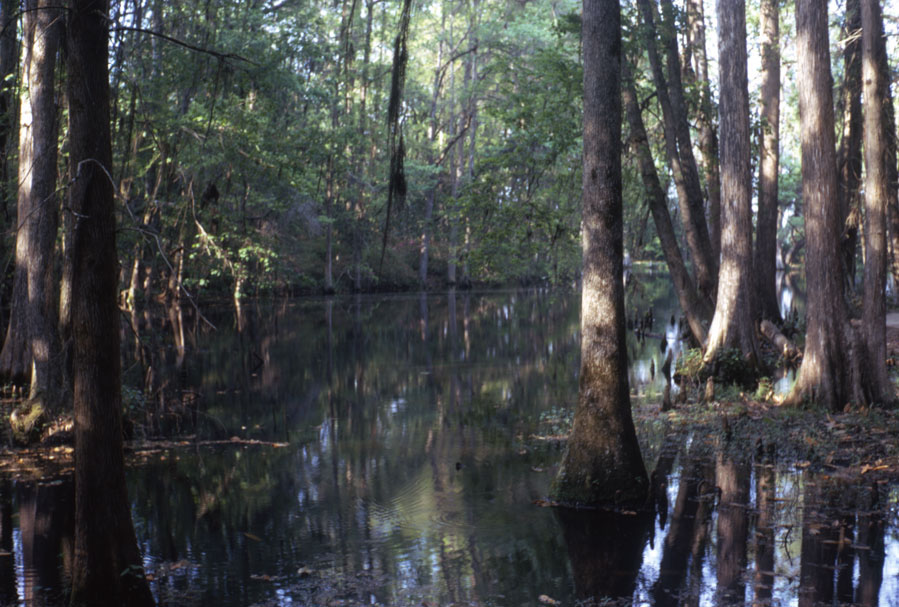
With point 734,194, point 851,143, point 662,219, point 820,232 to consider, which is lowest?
point 820,232

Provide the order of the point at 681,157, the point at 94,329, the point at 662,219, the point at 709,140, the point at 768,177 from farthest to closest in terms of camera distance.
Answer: the point at 768,177 → the point at 709,140 → the point at 681,157 → the point at 662,219 → the point at 94,329

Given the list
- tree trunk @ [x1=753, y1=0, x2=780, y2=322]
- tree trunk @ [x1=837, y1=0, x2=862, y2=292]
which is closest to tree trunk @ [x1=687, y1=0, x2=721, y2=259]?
tree trunk @ [x1=753, y1=0, x2=780, y2=322]

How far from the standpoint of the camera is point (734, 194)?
46.6 ft

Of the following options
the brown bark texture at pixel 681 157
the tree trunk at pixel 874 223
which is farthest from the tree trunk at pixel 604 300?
the brown bark texture at pixel 681 157

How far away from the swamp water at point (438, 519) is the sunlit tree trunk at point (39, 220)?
6.86 feet

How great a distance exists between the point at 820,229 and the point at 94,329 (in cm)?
956

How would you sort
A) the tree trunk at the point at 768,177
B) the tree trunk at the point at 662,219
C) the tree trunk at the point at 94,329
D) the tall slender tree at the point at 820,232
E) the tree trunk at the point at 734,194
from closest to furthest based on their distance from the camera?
the tree trunk at the point at 94,329, the tall slender tree at the point at 820,232, the tree trunk at the point at 734,194, the tree trunk at the point at 662,219, the tree trunk at the point at 768,177

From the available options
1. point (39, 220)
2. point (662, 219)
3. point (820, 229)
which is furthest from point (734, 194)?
point (39, 220)

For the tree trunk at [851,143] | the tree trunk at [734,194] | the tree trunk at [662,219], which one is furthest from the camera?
the tree trunk at [851,143]

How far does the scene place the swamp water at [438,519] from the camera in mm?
6191

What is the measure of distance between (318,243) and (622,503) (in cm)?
4012

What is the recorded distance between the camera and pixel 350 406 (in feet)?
49.6

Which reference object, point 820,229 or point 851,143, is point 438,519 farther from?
point 851,143

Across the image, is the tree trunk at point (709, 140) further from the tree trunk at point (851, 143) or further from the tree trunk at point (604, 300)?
the tree trunk at point (604, 300)
